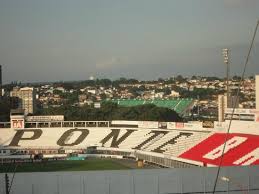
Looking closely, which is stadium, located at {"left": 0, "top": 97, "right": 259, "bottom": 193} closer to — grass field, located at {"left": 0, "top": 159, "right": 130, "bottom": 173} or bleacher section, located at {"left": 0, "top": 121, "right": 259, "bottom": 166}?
bleacher section, located at {"left": 0, "top": 121, "right": 259, "bottom": 166}

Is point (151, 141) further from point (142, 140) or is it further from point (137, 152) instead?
point (137, 152)

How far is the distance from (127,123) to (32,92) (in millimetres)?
112387

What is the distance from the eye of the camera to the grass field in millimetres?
42228

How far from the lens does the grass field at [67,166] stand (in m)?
42.2

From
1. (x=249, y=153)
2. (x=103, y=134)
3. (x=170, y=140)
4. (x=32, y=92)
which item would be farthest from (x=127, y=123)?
(x=32, y=92)

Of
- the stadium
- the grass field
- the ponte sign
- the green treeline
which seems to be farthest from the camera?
the green treeline

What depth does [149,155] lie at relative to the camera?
1834 inches

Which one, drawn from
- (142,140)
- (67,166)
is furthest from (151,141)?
(67,166)

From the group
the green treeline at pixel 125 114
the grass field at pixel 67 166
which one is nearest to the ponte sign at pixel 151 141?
the grass field at pixel 67 166

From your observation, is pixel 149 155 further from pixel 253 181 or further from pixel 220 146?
pixel 253 181

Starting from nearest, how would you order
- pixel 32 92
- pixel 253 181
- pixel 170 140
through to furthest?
pixel 253 181, pixel 170 140, pixel 32 92

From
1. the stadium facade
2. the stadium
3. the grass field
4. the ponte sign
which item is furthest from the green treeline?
the grass field

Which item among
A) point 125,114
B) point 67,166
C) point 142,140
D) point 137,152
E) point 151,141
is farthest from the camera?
point 125,114

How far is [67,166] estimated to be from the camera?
4391cm
